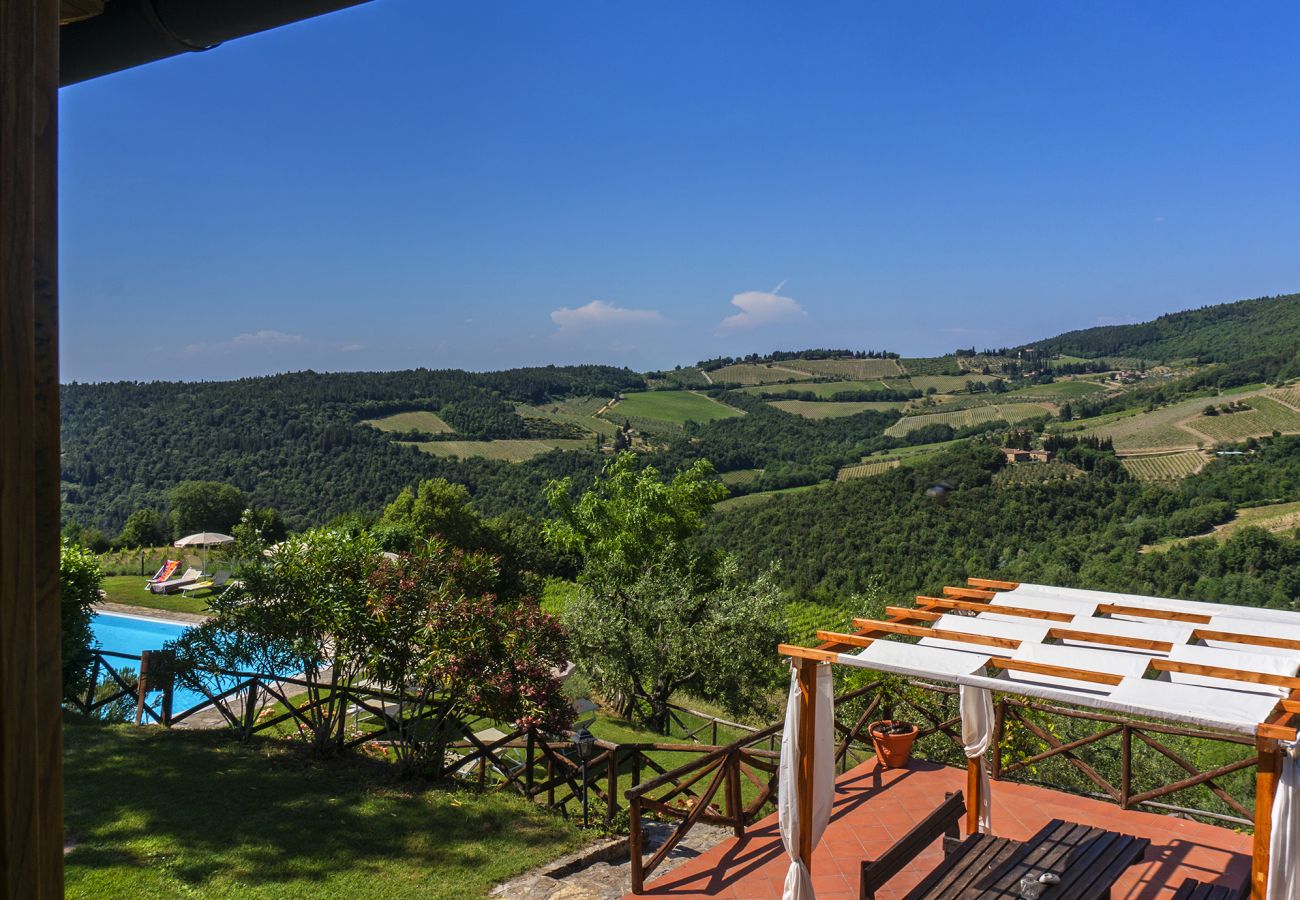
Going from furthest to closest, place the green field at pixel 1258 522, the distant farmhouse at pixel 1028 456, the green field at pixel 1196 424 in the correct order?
1. the distant farmhouse at pixel 1028 456
2. the green field at pixel 1196 424
3. the green field at pixel 1258 522

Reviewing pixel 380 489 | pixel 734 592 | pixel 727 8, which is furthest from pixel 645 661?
pixel 380 489

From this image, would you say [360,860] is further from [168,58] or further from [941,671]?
[168,58]

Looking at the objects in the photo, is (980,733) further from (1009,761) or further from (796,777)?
(1009,761)

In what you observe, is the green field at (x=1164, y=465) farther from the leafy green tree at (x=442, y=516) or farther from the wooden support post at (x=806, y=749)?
the wooden support post at (x=806, y=749)

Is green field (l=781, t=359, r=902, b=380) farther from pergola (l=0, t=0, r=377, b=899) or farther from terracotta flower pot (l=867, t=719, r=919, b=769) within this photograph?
pergola (l=0, t=0, r=377, b=899)

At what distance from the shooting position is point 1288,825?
391 cm

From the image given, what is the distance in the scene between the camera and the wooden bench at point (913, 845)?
4633mm

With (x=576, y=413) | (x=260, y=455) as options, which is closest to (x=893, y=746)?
(x=260, y=455)

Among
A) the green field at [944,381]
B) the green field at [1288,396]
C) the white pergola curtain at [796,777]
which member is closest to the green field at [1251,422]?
the green field at [1288,396]

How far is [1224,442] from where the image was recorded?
1656 inches

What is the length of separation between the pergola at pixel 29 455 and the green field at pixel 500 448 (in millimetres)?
60064

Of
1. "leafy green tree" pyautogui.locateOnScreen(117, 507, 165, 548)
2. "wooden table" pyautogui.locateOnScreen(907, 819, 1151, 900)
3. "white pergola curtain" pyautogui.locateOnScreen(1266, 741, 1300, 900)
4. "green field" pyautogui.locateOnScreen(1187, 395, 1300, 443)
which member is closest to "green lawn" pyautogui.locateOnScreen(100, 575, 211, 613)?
"leafy green tree" pyautogui.locateOnScreen(117, 507, 165, 548)

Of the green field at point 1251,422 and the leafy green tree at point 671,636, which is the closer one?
the leafy green tree at point 671,636

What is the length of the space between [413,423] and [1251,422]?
55116mm
